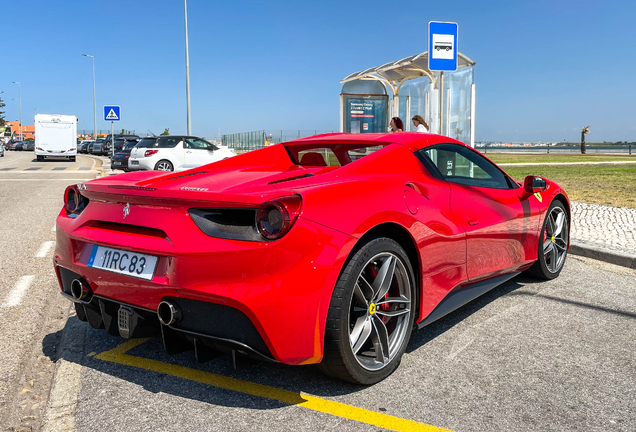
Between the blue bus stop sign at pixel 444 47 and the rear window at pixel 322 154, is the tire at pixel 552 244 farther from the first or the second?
the blue bus stop sign at pixel 444 47

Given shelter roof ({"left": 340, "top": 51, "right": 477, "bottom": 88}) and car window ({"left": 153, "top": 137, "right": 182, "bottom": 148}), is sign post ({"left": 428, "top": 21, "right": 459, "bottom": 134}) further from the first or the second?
car window ({"left": 153, "top": 137, "right": 182, "bottom": 148})

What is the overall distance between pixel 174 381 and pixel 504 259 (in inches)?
96.6

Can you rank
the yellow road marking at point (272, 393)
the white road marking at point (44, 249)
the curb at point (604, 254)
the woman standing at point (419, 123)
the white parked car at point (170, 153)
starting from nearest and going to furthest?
the yellow road marking at point (272, 393) → the curb at point (604, 254) → the white road marking at point (44, 249) → the woman standing at point (419, 123) → the white parked car at point (170, 153)

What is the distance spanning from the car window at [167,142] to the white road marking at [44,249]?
12685 millimetres

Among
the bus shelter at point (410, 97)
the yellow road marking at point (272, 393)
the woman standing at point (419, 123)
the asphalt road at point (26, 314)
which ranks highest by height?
the bus shelter at point (410, 97)

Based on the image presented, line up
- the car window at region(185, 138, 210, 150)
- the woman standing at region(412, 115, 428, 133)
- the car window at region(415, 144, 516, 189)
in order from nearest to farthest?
the car window at region(415, 144, 516, 189) → the woman standing at region(412, 115, 428, 133) → the car window at region(185, 138, 210, 150)

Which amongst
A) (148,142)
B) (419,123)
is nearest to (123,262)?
(419,123)

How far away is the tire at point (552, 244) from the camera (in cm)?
489

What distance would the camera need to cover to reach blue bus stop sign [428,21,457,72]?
9.37m

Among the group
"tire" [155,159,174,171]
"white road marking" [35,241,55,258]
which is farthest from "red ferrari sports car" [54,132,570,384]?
"tire" [155,159,174,171]

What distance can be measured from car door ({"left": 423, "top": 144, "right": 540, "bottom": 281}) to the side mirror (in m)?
0.04

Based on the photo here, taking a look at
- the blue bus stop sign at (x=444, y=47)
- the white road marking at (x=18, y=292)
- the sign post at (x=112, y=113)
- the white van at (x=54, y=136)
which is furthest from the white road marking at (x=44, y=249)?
the white van at (x=54, y=136)

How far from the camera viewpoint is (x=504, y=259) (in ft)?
13.5

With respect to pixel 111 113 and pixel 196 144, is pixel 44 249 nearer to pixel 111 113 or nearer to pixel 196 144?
pixel 196 144
